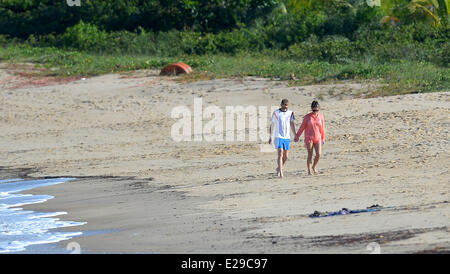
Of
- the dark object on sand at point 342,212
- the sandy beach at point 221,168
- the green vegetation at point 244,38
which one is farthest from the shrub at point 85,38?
the dark object on sand at point 342,212

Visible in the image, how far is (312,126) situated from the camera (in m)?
12.1

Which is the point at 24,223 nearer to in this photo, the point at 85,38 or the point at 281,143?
the point at 281,143

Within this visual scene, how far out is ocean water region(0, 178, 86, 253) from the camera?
9.37 m

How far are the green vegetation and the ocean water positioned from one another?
8986 mm

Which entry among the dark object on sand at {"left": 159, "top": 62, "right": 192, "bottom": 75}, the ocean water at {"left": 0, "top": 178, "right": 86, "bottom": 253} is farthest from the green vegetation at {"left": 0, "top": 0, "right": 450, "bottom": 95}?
the ocean water at {"left": 0, "top": 178, "right": 86, "bottom": 253}

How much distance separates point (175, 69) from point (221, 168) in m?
9.17

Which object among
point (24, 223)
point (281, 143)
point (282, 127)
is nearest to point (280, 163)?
point (281, 143)

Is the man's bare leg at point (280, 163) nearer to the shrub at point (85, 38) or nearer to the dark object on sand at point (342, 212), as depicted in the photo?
the dark object on sand at point (342, 212)

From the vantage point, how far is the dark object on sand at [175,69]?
2222 cm

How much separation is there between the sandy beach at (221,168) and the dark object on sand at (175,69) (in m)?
0.43

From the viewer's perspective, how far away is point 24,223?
1050cm

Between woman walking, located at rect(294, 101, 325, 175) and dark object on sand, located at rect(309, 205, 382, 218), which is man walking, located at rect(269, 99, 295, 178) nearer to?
woman walking, located at rect(294, 101, 325, 175)
